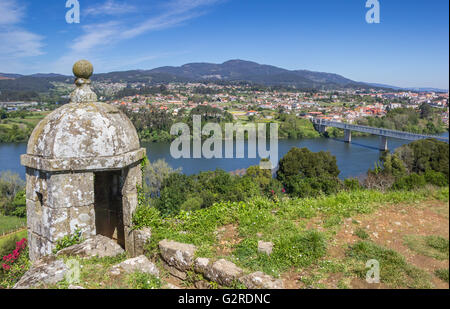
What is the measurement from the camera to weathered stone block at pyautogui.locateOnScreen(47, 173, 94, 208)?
12.8 feet

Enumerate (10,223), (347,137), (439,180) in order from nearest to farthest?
1. (439,180)
2. (10,223)
3. (347,137)

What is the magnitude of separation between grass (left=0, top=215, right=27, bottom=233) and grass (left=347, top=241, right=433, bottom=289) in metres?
27.0

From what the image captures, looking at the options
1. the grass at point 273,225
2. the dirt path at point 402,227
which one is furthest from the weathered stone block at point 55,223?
the dirt path at point 402,227

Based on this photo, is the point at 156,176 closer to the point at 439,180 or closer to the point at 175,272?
the point at 439,180

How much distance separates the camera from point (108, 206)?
5383 millimetres

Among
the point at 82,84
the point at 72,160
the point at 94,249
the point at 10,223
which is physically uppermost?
the point at 82,84

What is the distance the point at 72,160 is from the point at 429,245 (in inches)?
160

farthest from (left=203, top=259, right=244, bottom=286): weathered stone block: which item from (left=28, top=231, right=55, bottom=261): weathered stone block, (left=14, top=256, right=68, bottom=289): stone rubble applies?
(left=28, top=231, right=55, bottom=261): weathered stone block

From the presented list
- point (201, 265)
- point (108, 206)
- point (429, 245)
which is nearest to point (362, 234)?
point (429, 245)

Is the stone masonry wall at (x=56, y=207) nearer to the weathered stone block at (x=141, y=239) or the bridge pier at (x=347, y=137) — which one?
the weathered stone block at (x=141, y=239)

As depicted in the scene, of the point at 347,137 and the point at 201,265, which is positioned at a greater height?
the point at 201,265

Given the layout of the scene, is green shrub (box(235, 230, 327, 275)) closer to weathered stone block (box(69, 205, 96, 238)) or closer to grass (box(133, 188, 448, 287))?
grass (box(133, 188, 448, 287))
